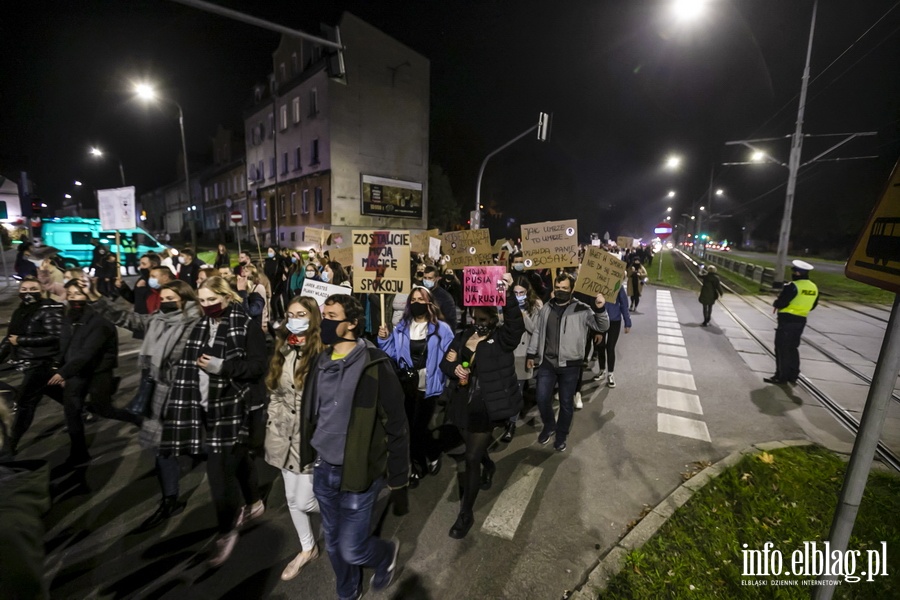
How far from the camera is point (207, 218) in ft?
179

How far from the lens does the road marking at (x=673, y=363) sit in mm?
8477

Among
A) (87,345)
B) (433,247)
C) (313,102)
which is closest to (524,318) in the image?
(87,345)

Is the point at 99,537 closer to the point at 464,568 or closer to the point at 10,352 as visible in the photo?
the point at 10,352

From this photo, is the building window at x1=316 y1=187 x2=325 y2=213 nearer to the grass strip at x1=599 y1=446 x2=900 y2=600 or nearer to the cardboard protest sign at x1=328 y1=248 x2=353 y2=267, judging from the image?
the cardboard protest sign at x1=328 y1=248 x2=353 y2=267

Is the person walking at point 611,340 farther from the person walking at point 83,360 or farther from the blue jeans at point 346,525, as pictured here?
the person walking at point 83,360

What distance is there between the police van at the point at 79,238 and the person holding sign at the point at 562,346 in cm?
2051

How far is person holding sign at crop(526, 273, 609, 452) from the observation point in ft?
16.1

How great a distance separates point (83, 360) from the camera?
13.5ft

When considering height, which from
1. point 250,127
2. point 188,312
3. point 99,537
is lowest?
point 99,537

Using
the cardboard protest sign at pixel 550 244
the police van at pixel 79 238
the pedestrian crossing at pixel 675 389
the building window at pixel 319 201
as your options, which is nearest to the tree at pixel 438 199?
the building window at pixel 319 201

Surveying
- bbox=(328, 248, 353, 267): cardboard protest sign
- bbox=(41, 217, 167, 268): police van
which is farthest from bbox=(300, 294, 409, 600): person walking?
bbox=(41, 217, 167, 268): police van

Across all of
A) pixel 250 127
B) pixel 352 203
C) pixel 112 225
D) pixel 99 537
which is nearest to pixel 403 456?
pixel 99 537

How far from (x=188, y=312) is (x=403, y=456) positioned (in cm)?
220

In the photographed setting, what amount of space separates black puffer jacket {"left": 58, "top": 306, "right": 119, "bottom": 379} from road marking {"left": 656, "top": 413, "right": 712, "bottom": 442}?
653cm
